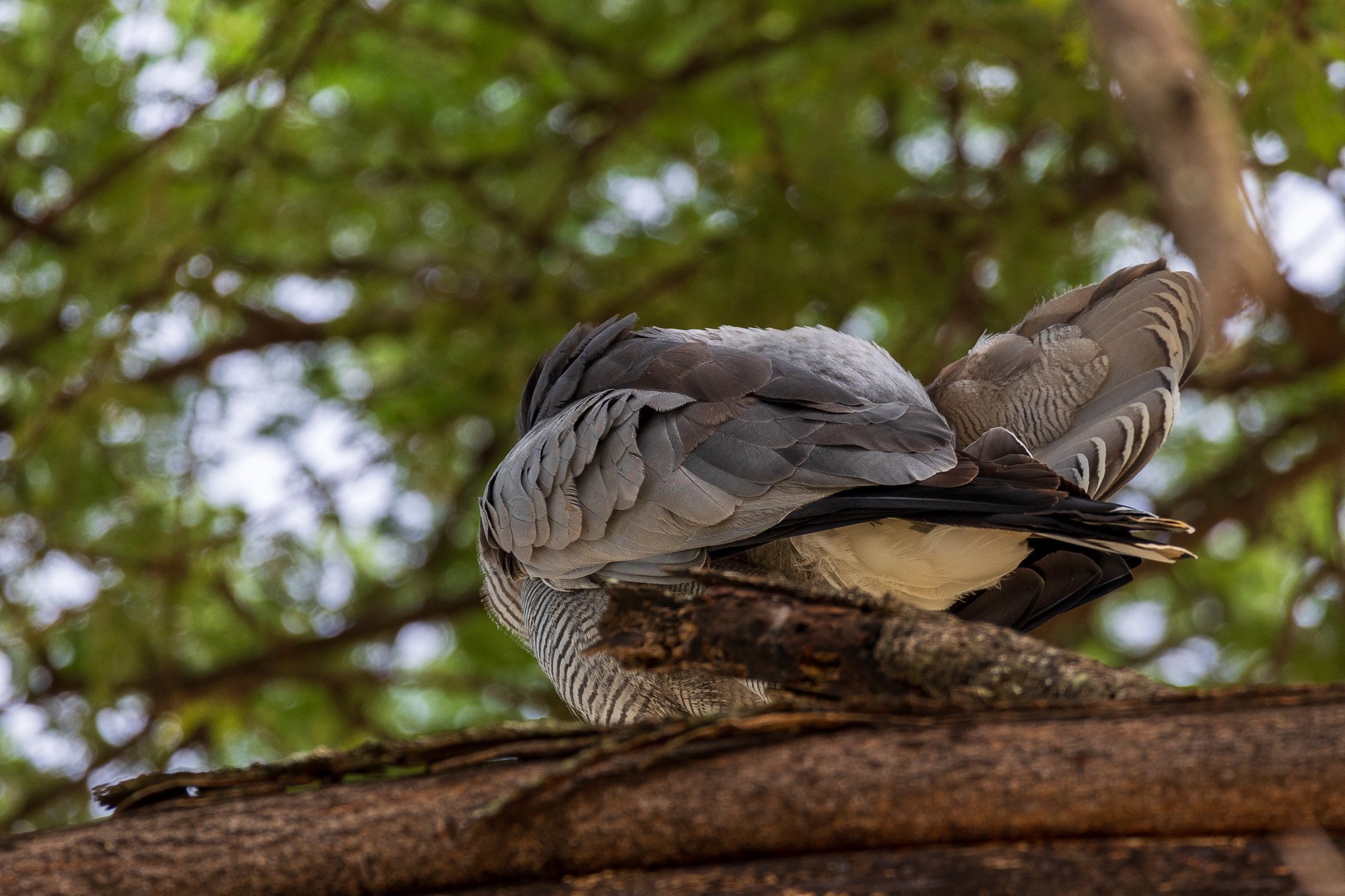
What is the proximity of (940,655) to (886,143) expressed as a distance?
655 cm

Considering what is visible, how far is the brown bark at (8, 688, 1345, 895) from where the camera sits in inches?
78.7

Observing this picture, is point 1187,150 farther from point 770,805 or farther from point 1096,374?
point 1096,374

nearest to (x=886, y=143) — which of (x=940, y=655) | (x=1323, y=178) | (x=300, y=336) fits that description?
(x=1323, y=178)

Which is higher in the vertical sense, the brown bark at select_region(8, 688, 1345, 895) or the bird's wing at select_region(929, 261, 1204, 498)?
the brown bark at select_region(8, 688, 1345, 895)

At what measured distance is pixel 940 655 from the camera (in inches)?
94.3

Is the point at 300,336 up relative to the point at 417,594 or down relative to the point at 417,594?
up

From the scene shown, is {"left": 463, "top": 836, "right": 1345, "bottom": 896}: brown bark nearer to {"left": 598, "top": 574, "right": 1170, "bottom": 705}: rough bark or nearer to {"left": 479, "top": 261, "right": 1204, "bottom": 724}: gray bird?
{"left": 598, "top": 574, "right": 1170, "bottom": 705}: rough bark

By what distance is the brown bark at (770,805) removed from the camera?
2.00 m

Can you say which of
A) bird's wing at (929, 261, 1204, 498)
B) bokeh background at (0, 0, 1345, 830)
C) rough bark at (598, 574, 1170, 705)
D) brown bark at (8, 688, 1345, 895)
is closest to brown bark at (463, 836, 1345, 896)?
brown bark at (8, 688, 1345, 895)

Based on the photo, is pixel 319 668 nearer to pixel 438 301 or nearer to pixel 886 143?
pixel 438 301

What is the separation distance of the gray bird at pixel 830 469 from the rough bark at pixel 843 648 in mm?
634

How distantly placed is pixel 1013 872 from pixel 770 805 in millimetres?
395

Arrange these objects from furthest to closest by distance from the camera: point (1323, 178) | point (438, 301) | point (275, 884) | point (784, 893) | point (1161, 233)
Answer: point (438, 301)
point (1161, 233)
point (1323, 178)
point (275, 884)
point (784, 893)

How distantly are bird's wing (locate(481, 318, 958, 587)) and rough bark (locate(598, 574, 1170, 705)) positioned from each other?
828mm
